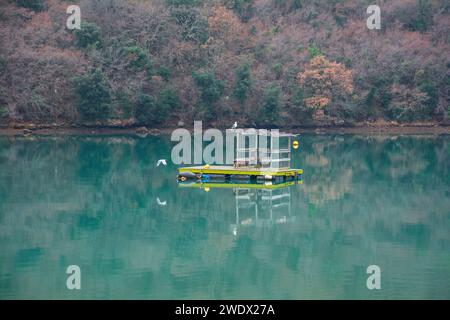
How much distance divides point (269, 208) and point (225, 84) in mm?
31915

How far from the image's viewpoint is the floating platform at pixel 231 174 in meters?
32.3

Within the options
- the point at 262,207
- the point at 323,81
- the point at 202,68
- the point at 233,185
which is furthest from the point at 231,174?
the point at 323,81

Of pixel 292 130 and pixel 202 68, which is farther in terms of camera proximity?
pixel 292 130

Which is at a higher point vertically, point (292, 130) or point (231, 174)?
point (292, 130)

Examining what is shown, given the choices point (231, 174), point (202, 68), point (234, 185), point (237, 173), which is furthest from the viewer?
point (202, 68)

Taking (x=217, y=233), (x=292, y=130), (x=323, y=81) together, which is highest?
(x=323, y=81)

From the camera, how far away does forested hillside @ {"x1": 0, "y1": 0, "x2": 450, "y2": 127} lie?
54.3 m

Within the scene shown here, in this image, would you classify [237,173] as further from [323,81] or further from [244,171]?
[323,81]

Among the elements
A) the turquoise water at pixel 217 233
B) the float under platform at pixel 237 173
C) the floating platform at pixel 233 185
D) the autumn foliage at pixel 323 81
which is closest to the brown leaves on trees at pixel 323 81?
the autumn foliage at pixel 323 81

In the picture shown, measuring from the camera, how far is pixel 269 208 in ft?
88.9

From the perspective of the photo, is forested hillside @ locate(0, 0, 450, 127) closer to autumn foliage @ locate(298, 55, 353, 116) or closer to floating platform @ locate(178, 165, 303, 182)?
autumn foliage @ locate(298, 55, 353, 116)

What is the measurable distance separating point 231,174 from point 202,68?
26404 mm

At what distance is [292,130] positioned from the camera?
5931 centimetres

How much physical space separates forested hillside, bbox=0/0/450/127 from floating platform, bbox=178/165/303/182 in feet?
70.8
